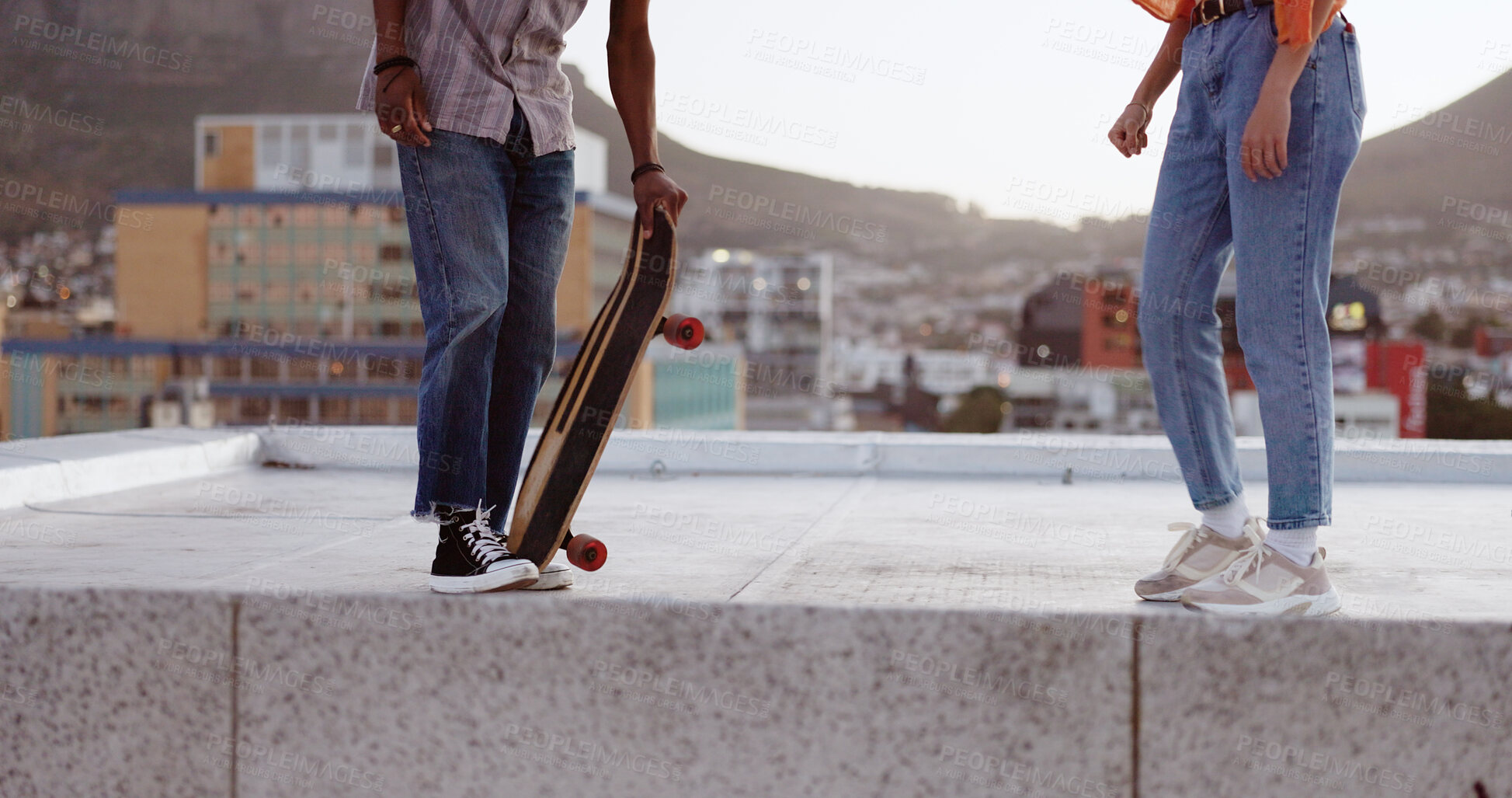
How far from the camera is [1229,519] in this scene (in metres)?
1.73

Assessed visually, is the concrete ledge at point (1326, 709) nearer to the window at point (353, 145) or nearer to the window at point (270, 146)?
the window at point (353, 145)

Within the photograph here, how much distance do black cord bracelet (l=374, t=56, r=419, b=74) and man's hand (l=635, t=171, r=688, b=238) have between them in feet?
1.39

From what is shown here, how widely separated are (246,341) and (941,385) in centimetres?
5660

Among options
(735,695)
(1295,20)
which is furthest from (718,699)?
(1295,20)

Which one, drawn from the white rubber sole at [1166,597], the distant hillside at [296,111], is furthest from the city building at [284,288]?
the white rubber sole at [1166,597]

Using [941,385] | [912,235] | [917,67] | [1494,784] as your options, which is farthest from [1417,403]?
[1494,784]

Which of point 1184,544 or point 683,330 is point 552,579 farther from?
point 1184,544

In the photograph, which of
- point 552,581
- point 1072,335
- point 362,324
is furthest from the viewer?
point 1072,335

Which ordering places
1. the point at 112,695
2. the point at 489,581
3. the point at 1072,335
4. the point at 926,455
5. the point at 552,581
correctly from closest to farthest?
the point at 112,695
the point at 489,581
the point at 552,581
the point at 926,455
the point at 1072,335

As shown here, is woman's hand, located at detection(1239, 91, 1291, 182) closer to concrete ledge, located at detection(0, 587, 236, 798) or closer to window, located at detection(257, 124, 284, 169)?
concrete ledge, located at detection(0, 587, 236, 798)

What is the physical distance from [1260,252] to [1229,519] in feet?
1.39

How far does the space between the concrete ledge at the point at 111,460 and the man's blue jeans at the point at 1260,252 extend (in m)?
2.90

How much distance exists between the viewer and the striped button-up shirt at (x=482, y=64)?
1.77 m

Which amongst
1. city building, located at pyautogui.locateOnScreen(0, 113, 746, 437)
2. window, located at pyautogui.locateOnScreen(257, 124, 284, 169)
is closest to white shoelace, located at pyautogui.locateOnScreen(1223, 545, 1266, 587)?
city building, located at pyautogui.locateOnScreen(0, 113, 746, 437)
